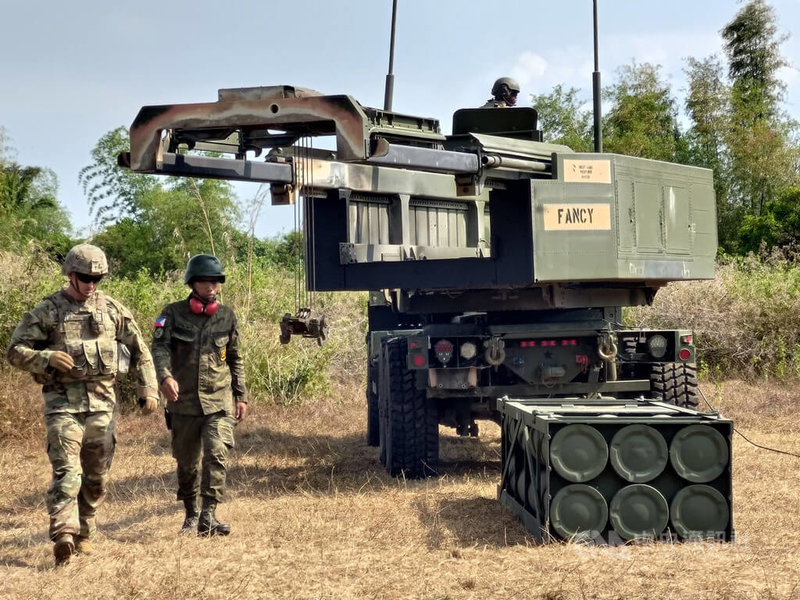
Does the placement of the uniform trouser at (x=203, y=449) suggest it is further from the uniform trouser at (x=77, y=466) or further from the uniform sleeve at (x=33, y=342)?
the uniform sleeve at (x=33, y=342)

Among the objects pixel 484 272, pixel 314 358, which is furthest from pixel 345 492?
pixel 314 358

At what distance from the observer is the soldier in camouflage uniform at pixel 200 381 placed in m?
6.85

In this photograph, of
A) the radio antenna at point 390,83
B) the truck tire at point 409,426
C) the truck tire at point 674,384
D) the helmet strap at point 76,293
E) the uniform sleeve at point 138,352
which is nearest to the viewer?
the helmet strap at point 76,293

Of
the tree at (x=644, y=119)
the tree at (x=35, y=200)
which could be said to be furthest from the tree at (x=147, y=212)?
the tree at (x=644, y=119)

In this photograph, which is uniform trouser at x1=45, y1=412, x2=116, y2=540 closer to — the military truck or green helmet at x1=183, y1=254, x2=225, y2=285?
green helmet at x1=183, y1=254, x2=225, y2=285

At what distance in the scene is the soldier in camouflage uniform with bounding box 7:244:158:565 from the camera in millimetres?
6125

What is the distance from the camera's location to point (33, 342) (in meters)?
6.24

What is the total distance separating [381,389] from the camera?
31.3 feet

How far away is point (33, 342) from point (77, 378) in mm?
318

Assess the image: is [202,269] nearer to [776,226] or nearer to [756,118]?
[776,226]

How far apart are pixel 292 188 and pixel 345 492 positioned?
235 cm

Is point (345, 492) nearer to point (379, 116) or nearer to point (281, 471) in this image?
point (281, 471)

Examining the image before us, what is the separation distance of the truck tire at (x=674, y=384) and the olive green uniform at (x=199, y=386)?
3754 millimetres

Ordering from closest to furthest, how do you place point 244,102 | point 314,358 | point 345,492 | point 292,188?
1. point 244,102
2. point 292,188
3. point 345,492
4. point 314,358
